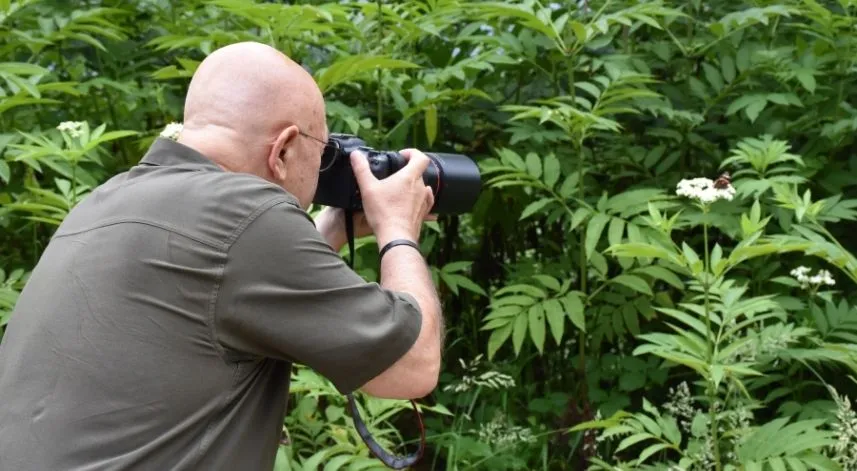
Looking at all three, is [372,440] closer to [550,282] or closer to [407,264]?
[407,264]

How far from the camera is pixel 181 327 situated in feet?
6.14

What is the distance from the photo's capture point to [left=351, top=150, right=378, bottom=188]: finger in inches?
90.5

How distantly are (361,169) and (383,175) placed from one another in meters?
0.08

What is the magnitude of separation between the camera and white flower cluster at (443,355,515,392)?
1136 millimetres

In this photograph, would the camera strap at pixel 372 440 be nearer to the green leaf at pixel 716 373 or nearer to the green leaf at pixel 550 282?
the green leaf at pixel 716 373

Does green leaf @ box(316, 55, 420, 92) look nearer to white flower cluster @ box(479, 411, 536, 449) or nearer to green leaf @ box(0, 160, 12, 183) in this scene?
green leaf @ box(0, 160, 12, 183)

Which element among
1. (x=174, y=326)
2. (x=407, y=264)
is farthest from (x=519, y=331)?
(x=174, y=326)

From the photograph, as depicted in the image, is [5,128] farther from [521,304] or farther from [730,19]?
[730,19]

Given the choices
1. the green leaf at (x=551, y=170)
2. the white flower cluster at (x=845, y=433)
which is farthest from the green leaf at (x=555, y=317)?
the white flower cluster at (x=845, y=433)

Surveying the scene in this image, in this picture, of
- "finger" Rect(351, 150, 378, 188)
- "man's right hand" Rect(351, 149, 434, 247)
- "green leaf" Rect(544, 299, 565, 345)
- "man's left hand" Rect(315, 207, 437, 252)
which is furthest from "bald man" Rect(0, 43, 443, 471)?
"green leaf" Rect(544, 299, 565, 345)

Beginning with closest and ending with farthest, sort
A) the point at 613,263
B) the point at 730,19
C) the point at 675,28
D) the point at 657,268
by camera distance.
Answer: the point at 657,268 < the point at 730,19 < the point at 613,263 < the point at 675,28

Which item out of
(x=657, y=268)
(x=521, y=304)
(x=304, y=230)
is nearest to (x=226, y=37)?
(x=521, y=304)

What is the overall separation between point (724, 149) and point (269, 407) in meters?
2.65

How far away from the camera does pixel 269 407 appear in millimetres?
2041
